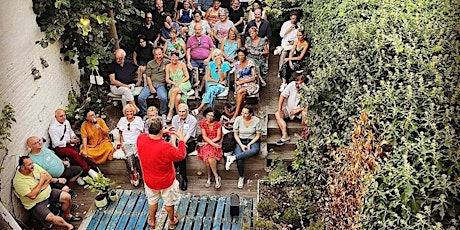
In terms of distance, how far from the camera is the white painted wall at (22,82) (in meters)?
6.68

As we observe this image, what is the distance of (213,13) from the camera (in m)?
10.1

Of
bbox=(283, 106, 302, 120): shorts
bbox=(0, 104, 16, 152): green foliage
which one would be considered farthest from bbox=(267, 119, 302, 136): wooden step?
bbox=(0, 104, 16, 152): green foliage

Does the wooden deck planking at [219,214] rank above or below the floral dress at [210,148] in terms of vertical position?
below

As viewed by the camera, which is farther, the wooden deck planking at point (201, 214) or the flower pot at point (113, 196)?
the flower pot at point (113, 196)

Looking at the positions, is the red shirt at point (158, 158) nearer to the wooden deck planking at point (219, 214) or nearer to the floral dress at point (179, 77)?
the wooden deck planking at point (219, 214)

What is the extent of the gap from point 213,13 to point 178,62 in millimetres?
2010

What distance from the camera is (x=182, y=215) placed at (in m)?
6.32

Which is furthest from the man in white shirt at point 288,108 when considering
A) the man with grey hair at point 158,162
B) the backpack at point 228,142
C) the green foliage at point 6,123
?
the green foliage at point 6,123

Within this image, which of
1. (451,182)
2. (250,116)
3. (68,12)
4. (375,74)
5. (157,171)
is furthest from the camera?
(68,12)

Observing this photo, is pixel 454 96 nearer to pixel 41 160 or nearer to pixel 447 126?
pixel 447 126

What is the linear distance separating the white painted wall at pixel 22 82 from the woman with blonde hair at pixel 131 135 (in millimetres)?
1130

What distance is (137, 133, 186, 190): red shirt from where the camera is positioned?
5.34 metres

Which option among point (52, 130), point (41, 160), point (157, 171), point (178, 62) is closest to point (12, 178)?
point (41, 160)

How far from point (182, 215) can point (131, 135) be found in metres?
1.81
